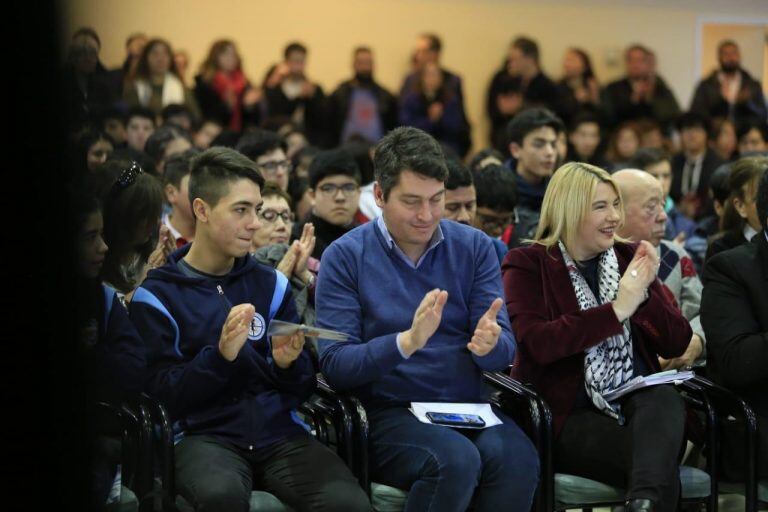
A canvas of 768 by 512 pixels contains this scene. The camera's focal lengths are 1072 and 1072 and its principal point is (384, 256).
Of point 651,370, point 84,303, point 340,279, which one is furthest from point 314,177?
point 84,303

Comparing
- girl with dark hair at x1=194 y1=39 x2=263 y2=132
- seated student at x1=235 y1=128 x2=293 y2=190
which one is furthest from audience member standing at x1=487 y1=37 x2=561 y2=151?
seated student at x1=235 y1=128 x2=293 y2=190

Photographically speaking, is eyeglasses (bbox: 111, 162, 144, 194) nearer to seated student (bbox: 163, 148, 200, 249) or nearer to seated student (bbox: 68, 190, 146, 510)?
seated student (bbox: 163, 148, 200, 249)

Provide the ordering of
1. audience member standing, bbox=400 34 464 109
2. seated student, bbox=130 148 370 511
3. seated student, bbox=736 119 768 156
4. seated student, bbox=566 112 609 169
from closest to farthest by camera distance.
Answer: seated student, bbox=130 148 370 511, seated student, bbox=566 112 609 169, seated student, bbox=736 119 768 156, audience member standing, bbox=400 34 464 109

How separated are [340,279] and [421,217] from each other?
0.30m

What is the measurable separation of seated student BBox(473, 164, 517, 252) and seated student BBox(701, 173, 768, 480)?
1179 mm

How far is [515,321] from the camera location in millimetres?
3400

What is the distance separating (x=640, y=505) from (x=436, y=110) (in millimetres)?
7261

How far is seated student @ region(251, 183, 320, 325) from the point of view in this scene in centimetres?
369

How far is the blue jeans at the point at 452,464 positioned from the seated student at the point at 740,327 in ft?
Answer: 2.39

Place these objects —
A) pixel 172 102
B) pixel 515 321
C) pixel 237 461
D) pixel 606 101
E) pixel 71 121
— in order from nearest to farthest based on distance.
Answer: pixel 71 121 < pixel 237 461 < pixel 515 321 < pixel 172 102 < pixel 606 101

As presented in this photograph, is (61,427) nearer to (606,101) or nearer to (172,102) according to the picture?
→ (172,102)

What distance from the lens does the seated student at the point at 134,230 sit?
2436mm

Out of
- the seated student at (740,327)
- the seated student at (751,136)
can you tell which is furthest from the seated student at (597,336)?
the seated student at (751,136)

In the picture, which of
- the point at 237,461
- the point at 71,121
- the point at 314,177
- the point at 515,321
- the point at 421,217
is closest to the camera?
the point at 71,121
